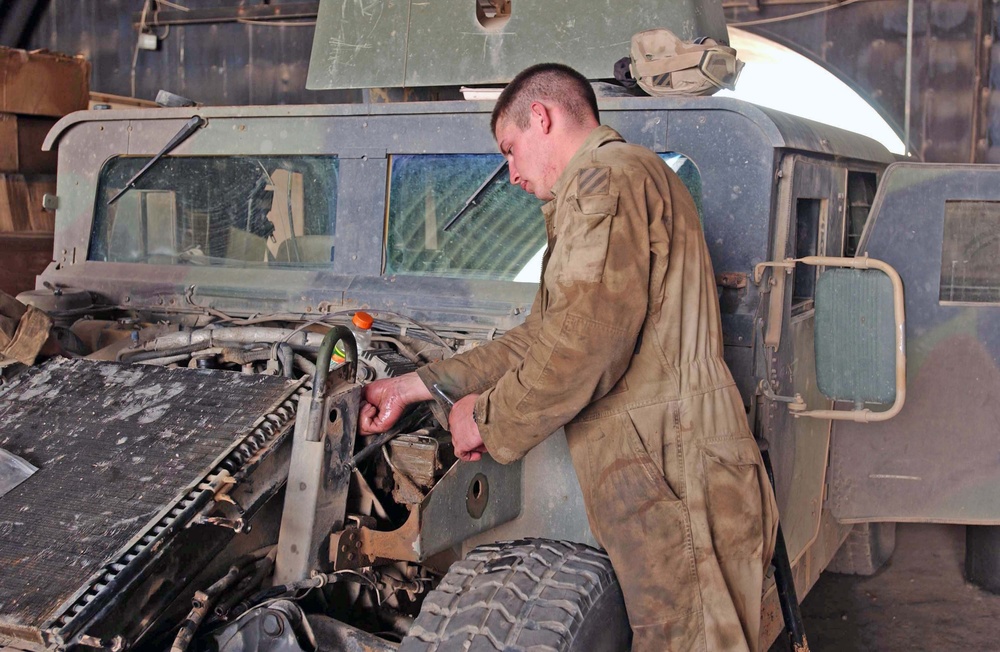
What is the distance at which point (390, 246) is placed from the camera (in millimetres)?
3090

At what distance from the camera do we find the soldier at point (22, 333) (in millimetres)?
2736

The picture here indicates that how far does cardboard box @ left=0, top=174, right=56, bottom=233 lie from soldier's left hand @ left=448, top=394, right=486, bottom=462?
341 centimetres

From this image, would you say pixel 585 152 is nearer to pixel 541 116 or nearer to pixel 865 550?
pixel 541 116

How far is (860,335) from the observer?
2.79 meters

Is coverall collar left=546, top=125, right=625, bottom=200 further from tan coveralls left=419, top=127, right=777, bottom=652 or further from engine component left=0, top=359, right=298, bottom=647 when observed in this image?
engine component left=0, top=359, right=298, bottom=647

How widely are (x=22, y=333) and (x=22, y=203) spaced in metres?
2.54

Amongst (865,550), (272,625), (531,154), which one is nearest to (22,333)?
(272,625)

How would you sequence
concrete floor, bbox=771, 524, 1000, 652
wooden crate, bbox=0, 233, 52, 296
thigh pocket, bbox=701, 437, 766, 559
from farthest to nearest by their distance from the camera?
1. wooden crate, bbox=0, 233, 52, 296
2. concrete floor, bbox=771, 524, 1000, 652
3. thigh pocket, bbox=701, 437, 766, 559

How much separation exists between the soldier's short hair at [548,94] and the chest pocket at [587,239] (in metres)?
0.33

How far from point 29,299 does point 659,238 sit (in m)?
1.99

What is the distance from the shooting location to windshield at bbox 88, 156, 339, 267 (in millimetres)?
3189

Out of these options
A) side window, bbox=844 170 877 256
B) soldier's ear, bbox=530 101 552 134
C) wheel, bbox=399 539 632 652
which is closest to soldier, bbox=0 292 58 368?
wheel, bbox=399 539 632 652

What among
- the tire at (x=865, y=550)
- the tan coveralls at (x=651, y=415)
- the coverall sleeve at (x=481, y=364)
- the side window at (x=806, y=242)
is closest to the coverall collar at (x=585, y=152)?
the tan coveralls at (x=651, y=415)

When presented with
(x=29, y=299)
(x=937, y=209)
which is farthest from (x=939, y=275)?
(x=29, y=299)
